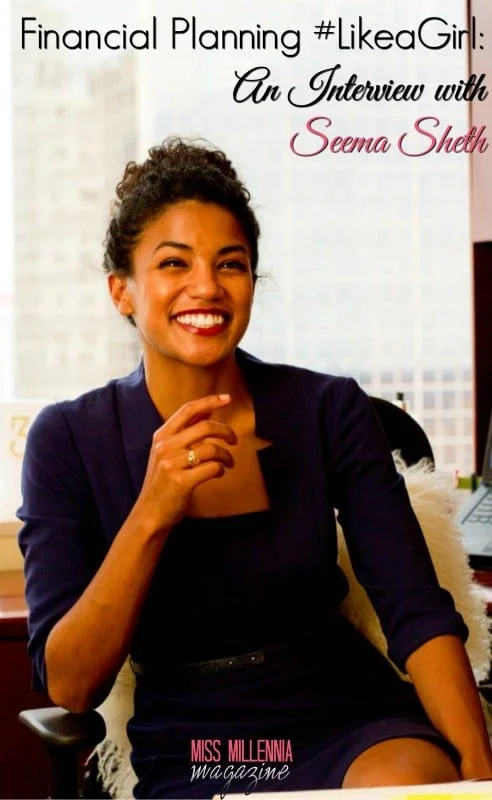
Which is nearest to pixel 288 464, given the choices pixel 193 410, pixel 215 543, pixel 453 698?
pixel 215 543

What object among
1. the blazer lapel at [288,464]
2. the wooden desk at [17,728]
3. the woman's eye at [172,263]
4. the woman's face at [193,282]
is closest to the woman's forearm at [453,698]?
the blazer lapel at [288,464]

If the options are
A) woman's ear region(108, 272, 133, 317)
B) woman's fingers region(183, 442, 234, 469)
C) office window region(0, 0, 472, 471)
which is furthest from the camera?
office window region(0, 0, 472, 471)

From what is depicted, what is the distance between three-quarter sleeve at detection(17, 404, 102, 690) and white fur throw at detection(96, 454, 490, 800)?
0.61 feet

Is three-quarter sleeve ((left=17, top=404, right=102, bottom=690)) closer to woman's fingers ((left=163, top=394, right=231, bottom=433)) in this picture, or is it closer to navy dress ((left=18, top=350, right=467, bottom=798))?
navy dress ((left=18, top=350, right=467, bottom=798))

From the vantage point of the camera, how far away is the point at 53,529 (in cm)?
142

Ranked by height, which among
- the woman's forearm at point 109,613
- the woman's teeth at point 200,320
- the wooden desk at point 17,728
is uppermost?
the woman's teeth at point 200,320

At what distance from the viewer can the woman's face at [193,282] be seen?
1426mm

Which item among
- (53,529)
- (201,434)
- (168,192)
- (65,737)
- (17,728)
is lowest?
(17,728)

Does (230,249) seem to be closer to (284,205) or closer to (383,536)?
(383,536)

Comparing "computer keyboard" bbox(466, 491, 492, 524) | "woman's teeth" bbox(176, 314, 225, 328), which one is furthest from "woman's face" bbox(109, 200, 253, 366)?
"computer keyboard" bbox(466, 491, 492, 524)

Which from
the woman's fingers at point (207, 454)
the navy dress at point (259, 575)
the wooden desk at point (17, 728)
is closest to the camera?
the woman's fingers at point (207, 454)

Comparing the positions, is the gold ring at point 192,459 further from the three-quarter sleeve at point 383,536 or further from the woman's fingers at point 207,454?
the three-quarter sleeve at point 383,536

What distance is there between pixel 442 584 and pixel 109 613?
562mm

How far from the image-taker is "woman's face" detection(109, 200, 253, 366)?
1426 millimetres
